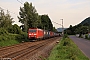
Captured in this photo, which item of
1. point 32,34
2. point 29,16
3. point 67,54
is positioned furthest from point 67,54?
point 29,16

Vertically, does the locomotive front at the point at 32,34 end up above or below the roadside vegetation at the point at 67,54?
above

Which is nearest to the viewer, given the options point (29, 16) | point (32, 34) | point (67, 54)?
point (67, 54)

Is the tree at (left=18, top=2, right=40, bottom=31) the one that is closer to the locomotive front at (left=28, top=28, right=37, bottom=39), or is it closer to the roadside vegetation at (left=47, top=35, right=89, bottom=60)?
the locomotive front at (left=28, top=28, right=37, bottom=39)

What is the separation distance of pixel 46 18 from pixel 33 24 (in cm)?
5021

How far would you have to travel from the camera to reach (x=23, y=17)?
84.4m

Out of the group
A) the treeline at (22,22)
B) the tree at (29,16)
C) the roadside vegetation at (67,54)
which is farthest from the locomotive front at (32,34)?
the tree at (29,16)

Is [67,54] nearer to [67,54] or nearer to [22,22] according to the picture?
[67,54]

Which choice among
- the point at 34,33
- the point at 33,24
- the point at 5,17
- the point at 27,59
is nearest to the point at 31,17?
the point at 33,24

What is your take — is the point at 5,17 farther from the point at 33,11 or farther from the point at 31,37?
the point at 33,11

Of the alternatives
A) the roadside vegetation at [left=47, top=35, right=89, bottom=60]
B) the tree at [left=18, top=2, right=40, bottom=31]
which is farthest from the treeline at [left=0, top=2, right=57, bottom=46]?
the roadside vegetation at [left=47, top=35, right=89, bottom=60]

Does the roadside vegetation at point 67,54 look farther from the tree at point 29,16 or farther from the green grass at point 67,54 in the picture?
the tree at point 29,16

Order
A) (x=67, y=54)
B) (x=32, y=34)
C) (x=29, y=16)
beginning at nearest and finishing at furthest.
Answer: (x=67, y=54) < (x=32, y=34) < (x=29, y=16)

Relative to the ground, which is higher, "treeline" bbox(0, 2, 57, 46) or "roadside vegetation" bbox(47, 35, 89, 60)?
"treeline" bbox(0, 2, 57, 46)

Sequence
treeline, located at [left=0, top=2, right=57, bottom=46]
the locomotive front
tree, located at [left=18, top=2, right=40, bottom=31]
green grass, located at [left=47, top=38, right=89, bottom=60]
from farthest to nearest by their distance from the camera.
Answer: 1. tree, located at [left=18, top=2, right=40, bottom=31]
2. the locomotive front
3. treeline, located at [left=0, top=2, right=57, bottom=46]
4. green grass, located at [left=47, top=38, right=89, bottom=60]
